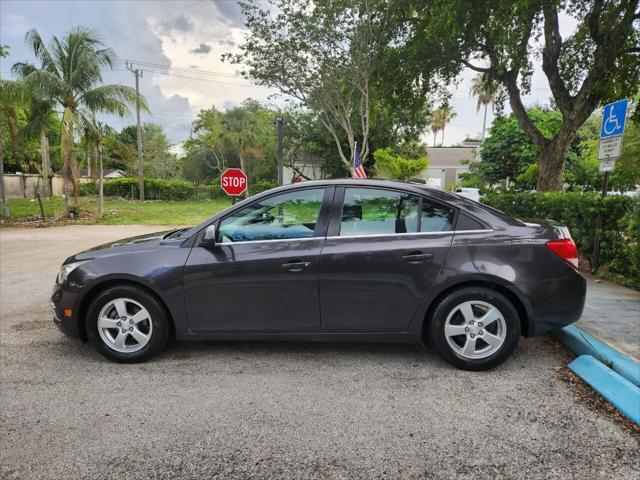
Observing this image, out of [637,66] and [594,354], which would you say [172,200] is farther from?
[594,354]

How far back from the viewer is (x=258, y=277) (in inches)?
136

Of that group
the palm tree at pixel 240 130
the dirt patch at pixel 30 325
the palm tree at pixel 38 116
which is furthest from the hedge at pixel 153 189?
the dirt patch at pixel 30 325

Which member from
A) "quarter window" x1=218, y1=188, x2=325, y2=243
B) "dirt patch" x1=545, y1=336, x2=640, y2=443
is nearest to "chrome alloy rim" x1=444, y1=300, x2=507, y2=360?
"dirt patch" x1=545, y1=336, x2=640, y2=443

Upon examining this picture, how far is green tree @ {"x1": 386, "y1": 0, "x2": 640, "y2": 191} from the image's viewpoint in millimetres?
9852

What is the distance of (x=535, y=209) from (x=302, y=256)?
6995 mm

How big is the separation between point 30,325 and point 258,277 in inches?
119

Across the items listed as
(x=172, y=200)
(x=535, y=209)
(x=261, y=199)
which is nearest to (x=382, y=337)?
(x=261, y=199)

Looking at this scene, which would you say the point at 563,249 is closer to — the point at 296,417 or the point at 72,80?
the point at 296,417

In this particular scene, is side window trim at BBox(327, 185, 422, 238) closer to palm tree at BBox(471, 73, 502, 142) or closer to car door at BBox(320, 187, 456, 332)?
car door at BBox(320, 187, 456, 332)

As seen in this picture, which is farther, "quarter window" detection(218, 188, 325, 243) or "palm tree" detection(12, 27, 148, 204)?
"palm tree" detection(12, 27, 148, 204)

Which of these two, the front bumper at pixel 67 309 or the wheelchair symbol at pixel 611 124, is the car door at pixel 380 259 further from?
the wheelchair symbol at pixel 611 124

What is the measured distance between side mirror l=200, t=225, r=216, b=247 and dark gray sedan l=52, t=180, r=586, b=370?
0.02m

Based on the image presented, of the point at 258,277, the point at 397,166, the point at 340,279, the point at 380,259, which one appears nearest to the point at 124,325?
the point at 258,277

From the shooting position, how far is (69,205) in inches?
722
